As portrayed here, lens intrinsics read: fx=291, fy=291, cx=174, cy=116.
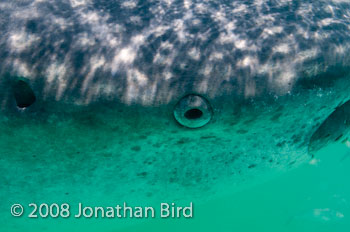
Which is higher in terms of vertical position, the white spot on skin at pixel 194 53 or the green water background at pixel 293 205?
the green water background at pixel 293 205

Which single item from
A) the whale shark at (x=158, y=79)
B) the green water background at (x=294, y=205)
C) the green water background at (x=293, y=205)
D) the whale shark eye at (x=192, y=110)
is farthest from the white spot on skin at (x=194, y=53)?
the green water background at (x=294, y=205)

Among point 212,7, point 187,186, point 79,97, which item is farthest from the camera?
point 187,186

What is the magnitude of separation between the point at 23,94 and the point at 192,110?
1.27 metres

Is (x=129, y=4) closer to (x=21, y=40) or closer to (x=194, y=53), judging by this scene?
(x=194, y=53)

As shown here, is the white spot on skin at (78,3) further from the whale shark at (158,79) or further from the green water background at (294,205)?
the green water background at (294,205)

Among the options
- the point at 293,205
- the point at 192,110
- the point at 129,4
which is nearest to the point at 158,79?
the point at 192,110

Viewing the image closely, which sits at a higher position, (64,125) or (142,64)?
(142,64)

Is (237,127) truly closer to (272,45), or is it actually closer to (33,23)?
(272,45)

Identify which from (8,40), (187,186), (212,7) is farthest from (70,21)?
(187,186)

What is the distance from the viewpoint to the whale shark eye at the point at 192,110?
7.04ft

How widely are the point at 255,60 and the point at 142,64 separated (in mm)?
859

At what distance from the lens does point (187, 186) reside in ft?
10.5

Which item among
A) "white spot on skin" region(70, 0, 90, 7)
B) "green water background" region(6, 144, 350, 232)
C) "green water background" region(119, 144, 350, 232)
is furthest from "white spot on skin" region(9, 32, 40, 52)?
"green water background" region(119, 144, 350, 232)

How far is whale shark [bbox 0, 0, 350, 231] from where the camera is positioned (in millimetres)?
2141
